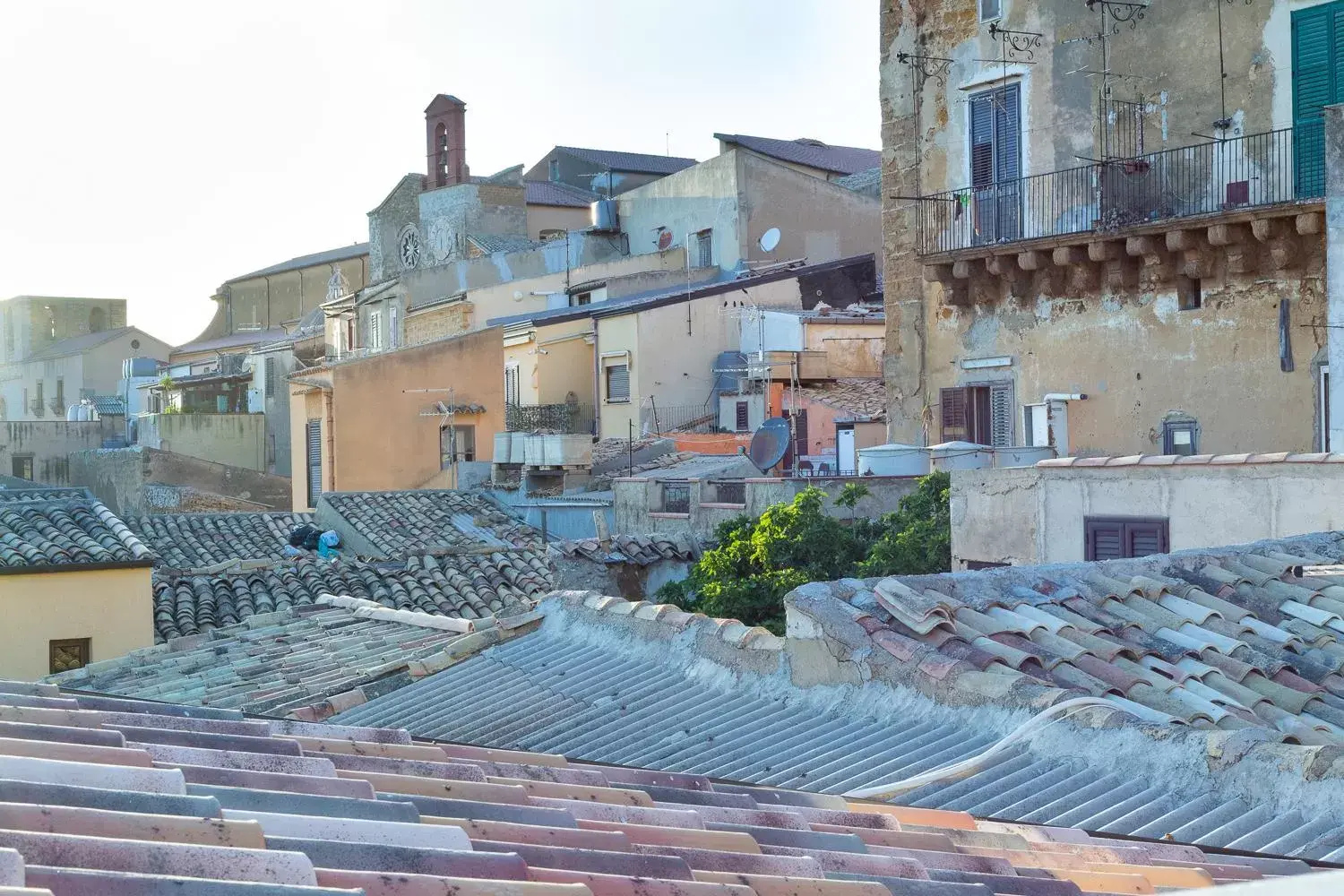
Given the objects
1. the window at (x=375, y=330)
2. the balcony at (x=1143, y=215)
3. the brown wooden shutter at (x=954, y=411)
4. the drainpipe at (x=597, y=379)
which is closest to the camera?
the balcony at (x=1143, y=215)

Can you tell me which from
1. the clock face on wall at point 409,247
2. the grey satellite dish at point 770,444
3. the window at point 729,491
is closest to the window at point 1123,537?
the window at point 729,491

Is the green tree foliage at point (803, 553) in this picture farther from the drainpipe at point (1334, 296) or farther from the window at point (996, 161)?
the drainpipe at point (1334, 296)

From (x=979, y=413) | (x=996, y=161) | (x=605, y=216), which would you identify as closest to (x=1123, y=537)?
(x=979, y=413)

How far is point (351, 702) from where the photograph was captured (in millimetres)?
9961

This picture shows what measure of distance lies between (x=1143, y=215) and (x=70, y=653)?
12.7m

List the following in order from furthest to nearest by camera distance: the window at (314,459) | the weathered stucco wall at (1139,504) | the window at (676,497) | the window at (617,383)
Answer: the window at (617,383), the window at (314,459), the window at (676,497), the weathered stucco wall at (1139,504)

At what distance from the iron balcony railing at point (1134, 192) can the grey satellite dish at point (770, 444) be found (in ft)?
20.2

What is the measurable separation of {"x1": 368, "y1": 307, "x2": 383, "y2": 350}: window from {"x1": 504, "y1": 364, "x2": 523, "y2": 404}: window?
29.0 feet

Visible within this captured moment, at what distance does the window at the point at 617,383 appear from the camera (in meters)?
36.3

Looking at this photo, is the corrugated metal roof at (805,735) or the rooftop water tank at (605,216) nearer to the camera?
the corrugated metal roof at (805,735)

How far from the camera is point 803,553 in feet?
59.3

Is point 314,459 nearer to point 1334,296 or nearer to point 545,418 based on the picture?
point 545,418

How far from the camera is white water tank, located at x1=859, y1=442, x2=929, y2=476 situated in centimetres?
2066

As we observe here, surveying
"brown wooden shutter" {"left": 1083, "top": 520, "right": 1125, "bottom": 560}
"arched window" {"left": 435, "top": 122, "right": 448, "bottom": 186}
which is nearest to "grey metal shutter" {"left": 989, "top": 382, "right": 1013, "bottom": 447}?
"brown wooden shutter" {"left": 1083, "top": 520, "right": 1125, "bottom": 560}
